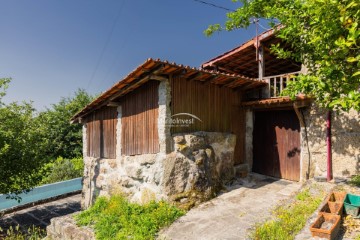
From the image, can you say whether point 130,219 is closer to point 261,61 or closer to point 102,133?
point 102,133

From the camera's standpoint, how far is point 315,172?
849cm

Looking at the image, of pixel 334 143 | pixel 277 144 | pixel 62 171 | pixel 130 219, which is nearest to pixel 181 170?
pixel 130 219

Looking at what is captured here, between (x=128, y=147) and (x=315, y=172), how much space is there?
6530 mm

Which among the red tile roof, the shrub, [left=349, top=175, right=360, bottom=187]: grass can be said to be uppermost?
the red tile roof

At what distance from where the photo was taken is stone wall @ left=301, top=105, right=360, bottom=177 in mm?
7719

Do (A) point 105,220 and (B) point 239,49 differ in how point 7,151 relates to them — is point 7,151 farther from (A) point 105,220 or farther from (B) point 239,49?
Result: (B) point 239,49

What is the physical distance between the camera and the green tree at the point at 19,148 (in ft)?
33.7

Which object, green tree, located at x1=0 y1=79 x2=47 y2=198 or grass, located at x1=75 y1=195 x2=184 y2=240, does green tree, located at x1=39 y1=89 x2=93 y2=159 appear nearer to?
green tree, located at x1=0 y1=79 x2=47 y2=198

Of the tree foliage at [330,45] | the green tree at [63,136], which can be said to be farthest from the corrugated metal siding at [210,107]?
the green tree at [63,136]

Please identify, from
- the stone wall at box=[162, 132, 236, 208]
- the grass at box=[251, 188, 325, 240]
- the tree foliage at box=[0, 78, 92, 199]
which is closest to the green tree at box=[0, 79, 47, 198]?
the tree foliage at box=[0, 78, 92, 199]

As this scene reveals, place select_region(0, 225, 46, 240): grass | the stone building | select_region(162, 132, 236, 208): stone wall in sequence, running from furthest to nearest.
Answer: select_region(0, 225, 46, 240): grass
the stone building
select_region(162, 132, 236, 208): stone wall

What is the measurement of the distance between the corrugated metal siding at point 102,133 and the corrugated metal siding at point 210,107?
10.9 ft

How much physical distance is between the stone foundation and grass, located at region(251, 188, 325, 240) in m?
2.29

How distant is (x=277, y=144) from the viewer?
9750 millimetres
